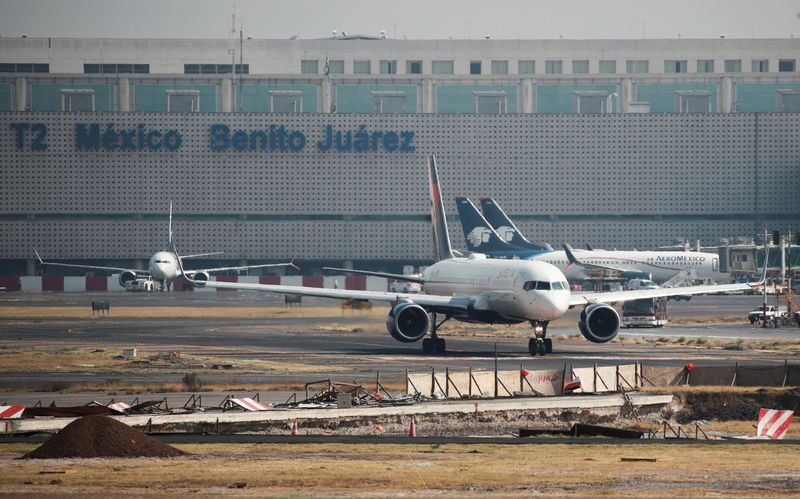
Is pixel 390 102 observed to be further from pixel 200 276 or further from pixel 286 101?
pixel 200 276

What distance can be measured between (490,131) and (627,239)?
2219 centimetres

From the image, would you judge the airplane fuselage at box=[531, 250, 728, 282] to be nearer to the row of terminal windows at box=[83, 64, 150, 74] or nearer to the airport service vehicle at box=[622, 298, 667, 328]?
the airport service vehicle at box=[622, 298, 667, 328]

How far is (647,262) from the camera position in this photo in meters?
134

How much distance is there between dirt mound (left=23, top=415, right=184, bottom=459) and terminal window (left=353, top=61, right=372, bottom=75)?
164 metres

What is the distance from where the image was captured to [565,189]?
176 m

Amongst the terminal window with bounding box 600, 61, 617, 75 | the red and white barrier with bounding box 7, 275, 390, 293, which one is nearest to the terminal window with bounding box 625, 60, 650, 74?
the terminal window with bounding box 600, 61, 617, 75

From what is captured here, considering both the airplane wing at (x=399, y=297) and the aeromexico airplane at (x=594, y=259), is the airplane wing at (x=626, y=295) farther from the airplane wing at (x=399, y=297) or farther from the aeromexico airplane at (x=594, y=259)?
the aeromexico airplane at (x=594, y=259)

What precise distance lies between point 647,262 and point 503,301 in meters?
73.3

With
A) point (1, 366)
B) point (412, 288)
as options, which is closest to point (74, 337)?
point (1, 366)

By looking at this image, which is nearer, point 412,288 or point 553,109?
point 412,288

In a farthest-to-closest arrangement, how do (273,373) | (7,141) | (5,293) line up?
1. (7,141)
2. (5,293)
3. (273,373)

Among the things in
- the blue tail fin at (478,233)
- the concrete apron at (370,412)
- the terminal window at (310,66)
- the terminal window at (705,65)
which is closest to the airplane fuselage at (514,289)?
the concrete apron at (370,412)

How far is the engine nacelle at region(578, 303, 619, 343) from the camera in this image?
6262cm

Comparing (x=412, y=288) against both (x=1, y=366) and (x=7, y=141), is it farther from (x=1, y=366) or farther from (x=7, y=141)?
(x=1, y=366)
